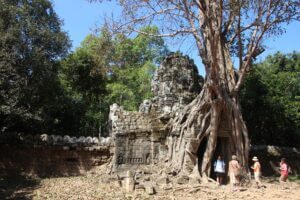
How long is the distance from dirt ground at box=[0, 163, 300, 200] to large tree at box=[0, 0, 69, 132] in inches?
118

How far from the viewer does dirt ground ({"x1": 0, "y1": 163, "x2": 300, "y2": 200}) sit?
10.8m

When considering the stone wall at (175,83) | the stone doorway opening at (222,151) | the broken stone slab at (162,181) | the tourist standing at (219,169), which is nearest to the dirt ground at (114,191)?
the broken stone slab at (162,181)

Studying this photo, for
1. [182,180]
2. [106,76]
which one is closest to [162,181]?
[182,180]

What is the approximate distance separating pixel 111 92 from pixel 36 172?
12868 mm

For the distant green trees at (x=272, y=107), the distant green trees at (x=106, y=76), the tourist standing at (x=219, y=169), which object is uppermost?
the distant green trees at (x=106, y=76)

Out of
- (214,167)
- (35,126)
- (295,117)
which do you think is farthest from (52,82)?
(295,117)

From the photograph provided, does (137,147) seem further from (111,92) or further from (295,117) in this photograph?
(111,92)

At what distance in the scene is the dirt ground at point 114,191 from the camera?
10.8m

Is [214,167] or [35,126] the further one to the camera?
[35,126]

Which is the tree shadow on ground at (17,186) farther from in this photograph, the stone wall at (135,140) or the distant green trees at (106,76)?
the distant green trees at (106,76)

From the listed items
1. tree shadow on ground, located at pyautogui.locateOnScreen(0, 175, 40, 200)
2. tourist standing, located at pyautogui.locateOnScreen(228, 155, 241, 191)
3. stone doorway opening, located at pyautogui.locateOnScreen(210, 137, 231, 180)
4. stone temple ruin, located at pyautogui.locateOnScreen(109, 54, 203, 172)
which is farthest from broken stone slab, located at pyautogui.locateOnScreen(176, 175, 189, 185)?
tree shadow on ground, located at pyautogui.locateOnScreen(0, 175, 40, 200)

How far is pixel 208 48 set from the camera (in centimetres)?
1338

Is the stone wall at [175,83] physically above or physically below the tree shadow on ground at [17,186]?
above

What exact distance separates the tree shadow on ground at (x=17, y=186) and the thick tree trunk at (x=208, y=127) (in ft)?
16.2
